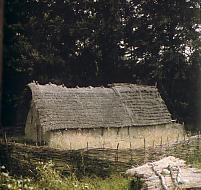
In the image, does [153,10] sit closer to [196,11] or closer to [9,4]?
[196,11]

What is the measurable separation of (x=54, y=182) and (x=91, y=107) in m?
6.25

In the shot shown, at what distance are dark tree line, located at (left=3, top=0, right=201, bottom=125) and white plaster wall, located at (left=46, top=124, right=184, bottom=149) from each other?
277 cm

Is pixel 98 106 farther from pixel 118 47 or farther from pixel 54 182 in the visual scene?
pixel 54 182

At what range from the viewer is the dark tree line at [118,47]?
19.8 meters

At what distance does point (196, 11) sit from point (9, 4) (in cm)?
879

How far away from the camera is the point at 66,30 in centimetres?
2012

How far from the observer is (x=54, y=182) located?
38.3ft

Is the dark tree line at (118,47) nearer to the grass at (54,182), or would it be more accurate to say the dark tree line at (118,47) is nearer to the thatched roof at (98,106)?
the thatched roof at (98,106)

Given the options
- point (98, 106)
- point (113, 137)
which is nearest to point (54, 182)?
point (113, 137)

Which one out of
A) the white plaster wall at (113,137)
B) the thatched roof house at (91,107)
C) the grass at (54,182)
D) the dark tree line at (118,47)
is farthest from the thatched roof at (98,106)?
the grass at (54,182)

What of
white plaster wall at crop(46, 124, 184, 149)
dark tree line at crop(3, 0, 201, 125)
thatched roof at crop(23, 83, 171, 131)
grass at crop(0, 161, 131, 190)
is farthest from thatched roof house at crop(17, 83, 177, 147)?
grass at crop(0, 161, 131, 190)

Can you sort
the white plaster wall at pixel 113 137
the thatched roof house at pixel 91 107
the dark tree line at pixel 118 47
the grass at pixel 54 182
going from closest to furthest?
the grass at pixel 54 182, the white plaster wall at pixel 113 137, the thatched roof house at pixel 91 107, the dark tree line at pixel 118 47

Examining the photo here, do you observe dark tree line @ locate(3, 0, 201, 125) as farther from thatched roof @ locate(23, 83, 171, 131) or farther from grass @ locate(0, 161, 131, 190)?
grass @ locate(0, 161, 131, 190)

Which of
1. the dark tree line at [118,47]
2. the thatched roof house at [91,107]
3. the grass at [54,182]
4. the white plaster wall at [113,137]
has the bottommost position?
the grass at [54,182]
